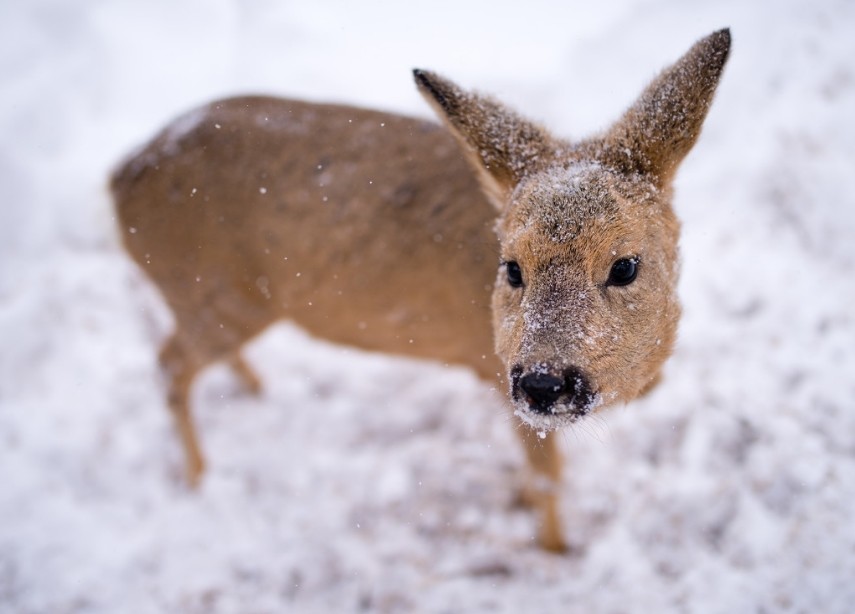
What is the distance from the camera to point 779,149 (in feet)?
16.5

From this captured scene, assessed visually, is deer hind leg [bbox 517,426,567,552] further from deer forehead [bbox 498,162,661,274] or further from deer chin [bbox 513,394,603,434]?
deer forehead [bbox 498,162,661,274]

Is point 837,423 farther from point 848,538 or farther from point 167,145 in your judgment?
point 167,145

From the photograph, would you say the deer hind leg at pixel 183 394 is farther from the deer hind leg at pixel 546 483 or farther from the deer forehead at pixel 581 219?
the deer forehead at pixel 581 219

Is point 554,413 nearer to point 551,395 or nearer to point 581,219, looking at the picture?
point 551,395

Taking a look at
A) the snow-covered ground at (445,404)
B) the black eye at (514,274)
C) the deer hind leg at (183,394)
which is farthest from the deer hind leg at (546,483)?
the deer hind leg at (183,394)

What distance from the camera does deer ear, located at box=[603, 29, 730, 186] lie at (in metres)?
2.83

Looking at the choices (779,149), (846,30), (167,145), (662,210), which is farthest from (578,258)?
(846,30)

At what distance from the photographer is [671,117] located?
2.87 metres

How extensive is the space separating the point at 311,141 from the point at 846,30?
4.38m

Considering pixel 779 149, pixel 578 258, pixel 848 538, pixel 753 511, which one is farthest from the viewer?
pixel 779 149

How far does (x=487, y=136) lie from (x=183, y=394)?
116 inches

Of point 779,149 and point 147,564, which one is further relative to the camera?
point 779,149

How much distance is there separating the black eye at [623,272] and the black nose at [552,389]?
0.44m

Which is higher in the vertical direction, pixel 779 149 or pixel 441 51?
pixel 441 51
